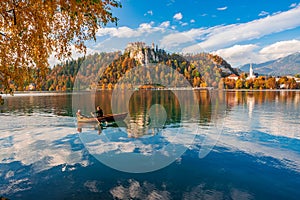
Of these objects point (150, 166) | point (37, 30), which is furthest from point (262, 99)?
point (37, 30)

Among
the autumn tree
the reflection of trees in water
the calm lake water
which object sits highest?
the autumn tree

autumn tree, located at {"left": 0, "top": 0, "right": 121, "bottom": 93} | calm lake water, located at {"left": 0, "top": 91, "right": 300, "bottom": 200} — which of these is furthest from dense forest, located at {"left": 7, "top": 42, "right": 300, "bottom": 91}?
calm lake water, located at {"left": 0, "top": 91, "right": 300, "bottom": 200}

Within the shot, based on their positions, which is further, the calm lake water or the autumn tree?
the calm lake water

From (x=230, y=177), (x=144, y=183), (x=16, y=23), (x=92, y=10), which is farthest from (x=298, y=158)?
(x=16, y=23)

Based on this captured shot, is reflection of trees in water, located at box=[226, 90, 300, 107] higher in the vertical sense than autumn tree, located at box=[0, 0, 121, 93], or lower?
lower

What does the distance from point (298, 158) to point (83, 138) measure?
18.3 metres

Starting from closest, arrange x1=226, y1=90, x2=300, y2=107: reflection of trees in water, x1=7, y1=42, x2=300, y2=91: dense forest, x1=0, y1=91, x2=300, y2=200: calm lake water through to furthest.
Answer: x1=0, y1=91, x2=300, y2=200: calm lake water → x1=7, y1=42, x2=300, y2=91: dense forest → x1=226, y1=90, x2=300, y2=107: reflection of trees in water

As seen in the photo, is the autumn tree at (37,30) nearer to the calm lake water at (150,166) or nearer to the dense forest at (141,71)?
the dense forest at (141,71)

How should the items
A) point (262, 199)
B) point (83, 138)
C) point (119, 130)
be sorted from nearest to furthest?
point (262, 199) < point (83, 138) < point (119, 130)

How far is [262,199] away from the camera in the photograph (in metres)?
9.98

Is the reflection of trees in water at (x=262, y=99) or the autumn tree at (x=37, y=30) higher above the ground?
the autumn tree at (x=37, y=30)

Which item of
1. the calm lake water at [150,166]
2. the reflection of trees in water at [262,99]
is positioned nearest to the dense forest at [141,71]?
the calm lake water at [150,166]

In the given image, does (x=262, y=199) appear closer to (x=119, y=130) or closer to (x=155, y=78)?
(x=119, y=130)

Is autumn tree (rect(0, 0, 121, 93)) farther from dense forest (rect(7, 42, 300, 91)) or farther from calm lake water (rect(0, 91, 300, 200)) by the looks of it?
calm lake water (rect(0, 91, 300, 200))
